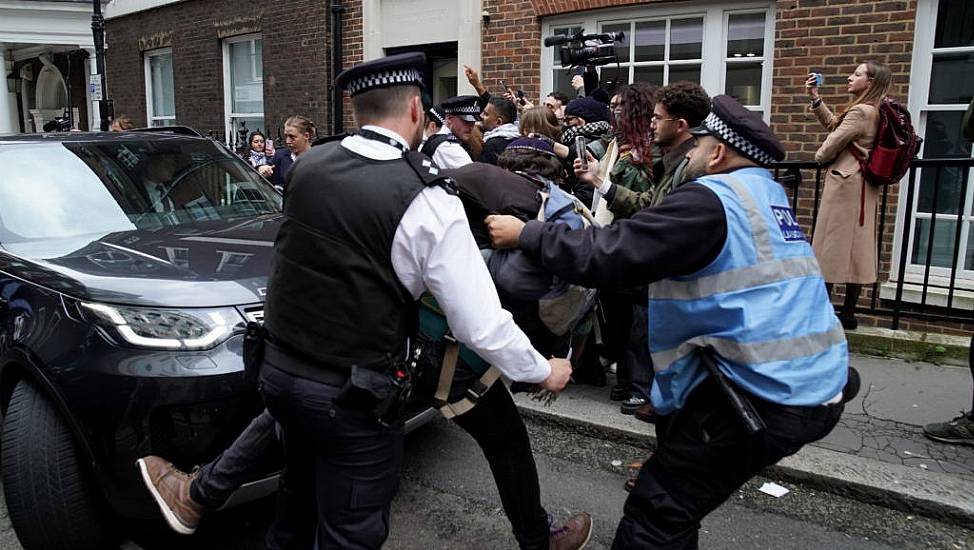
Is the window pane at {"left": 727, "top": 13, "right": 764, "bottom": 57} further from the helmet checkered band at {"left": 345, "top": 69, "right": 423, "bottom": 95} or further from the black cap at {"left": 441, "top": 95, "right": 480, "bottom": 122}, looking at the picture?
the helmet checkered band at {"left": 345, "top": 69, "right": 423, "bottom": 95}

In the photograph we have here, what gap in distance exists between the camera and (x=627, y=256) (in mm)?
2268

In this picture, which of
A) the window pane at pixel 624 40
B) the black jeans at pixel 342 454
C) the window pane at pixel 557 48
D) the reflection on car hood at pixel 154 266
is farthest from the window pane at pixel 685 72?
the black jeans at pixel 342 454

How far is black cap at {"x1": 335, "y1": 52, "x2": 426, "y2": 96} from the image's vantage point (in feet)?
7.48

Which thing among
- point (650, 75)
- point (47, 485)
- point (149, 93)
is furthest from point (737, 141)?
point (149, 93)

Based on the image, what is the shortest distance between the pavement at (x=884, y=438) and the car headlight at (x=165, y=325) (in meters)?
2.24

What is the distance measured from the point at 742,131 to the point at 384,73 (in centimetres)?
112

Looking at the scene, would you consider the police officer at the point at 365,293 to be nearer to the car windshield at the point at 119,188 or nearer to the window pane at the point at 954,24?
the car windshield at the point at 119,188

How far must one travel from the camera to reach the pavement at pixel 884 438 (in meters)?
3.58

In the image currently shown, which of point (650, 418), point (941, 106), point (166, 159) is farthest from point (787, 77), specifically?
point (166, 159)

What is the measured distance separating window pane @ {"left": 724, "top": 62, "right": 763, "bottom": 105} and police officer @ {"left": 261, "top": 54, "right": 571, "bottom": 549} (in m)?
5.74

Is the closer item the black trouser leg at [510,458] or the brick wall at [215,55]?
the black trouser leg at [510,458]

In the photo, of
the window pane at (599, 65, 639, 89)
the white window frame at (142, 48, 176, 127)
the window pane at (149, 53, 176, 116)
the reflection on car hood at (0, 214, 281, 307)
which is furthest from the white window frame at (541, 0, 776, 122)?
the white window frame at (142, 48, 176, 127)

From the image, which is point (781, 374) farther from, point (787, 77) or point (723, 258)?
point (787, 77)

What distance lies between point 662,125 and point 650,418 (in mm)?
1656
